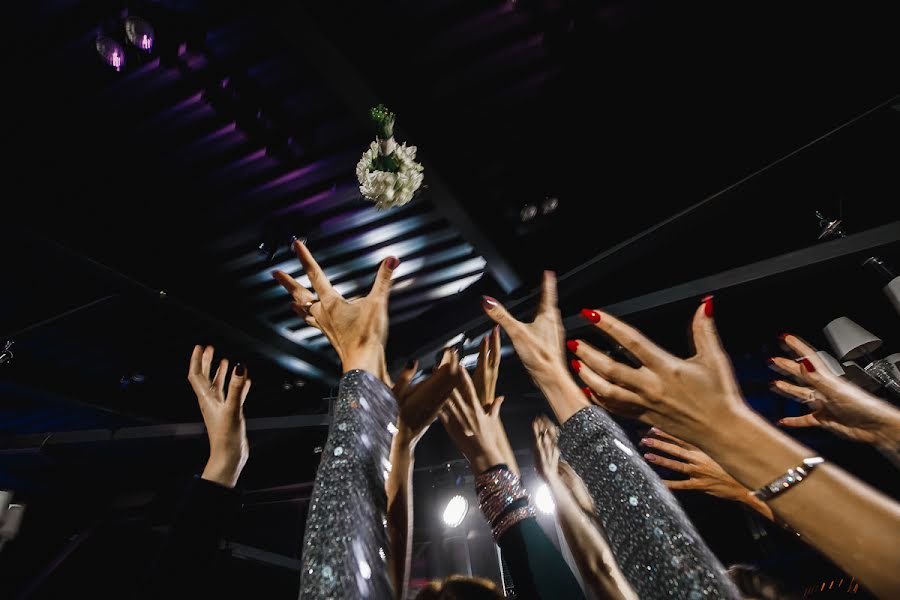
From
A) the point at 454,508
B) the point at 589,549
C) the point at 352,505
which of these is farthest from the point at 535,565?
the point at 454,508

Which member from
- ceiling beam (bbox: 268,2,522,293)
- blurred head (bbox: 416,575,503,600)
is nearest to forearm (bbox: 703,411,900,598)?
blurred head (bbox: 416,575,503,600)

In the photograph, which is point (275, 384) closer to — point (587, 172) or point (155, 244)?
point (155, 244)

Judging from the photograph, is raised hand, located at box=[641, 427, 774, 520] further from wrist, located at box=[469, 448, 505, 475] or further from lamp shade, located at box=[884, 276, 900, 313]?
lamp shade, located at box=[884, 276, 900, 313]

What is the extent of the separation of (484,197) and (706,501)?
5600mm

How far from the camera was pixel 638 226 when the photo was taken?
11.6ft

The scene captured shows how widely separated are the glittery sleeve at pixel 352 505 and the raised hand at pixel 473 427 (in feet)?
1.48

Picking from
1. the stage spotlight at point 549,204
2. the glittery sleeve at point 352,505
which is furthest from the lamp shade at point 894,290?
the glittery sleeve at point 352,505

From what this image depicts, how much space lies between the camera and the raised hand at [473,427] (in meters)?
1.31

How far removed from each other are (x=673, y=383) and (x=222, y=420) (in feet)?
4.31

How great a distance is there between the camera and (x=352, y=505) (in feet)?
2.47

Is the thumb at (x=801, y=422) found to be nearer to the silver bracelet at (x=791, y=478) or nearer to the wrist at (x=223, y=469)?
the silver bracelet at (x=791, y=478)

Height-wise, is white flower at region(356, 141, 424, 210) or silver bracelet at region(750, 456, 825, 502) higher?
white flower at region(356, 141, 424, 210)

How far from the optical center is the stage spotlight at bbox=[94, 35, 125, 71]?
8.07ft

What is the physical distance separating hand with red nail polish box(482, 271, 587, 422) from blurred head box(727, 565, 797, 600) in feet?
6.48
